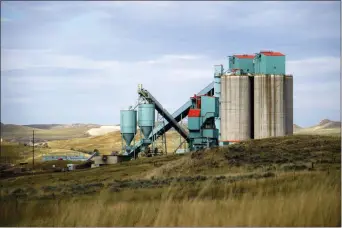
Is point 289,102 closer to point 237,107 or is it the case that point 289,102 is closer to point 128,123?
point 237,107

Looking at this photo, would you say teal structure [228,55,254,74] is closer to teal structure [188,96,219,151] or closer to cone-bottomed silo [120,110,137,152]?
teal structure [188,96,219,151]

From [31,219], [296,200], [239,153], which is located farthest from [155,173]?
[296,200]

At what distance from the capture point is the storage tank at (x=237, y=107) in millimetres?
73188

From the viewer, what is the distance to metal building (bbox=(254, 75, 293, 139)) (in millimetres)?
72062

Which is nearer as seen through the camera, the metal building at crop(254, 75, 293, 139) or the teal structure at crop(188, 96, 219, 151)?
the metal building at crop(254, 75, 293, 139)

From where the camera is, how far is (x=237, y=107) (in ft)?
241

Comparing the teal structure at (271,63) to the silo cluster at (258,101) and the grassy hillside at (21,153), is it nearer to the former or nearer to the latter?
the silo cluster at (258,101)

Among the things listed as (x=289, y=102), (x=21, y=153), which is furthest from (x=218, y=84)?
(x=21, y=153)

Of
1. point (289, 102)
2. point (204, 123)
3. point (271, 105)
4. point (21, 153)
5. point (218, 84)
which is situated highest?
point (218, 84)

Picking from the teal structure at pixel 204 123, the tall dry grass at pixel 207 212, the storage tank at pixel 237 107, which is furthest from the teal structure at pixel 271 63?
the tall dry grass at pixel 207 212

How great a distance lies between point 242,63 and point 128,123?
1832cm

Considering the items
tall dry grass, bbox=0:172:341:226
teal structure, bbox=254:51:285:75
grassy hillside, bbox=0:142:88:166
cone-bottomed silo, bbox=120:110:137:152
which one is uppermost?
teal structure, bbox=254:51:285:75

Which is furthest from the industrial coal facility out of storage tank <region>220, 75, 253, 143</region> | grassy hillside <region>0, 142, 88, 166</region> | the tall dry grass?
the tall dry grass

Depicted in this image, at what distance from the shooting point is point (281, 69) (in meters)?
73.2
